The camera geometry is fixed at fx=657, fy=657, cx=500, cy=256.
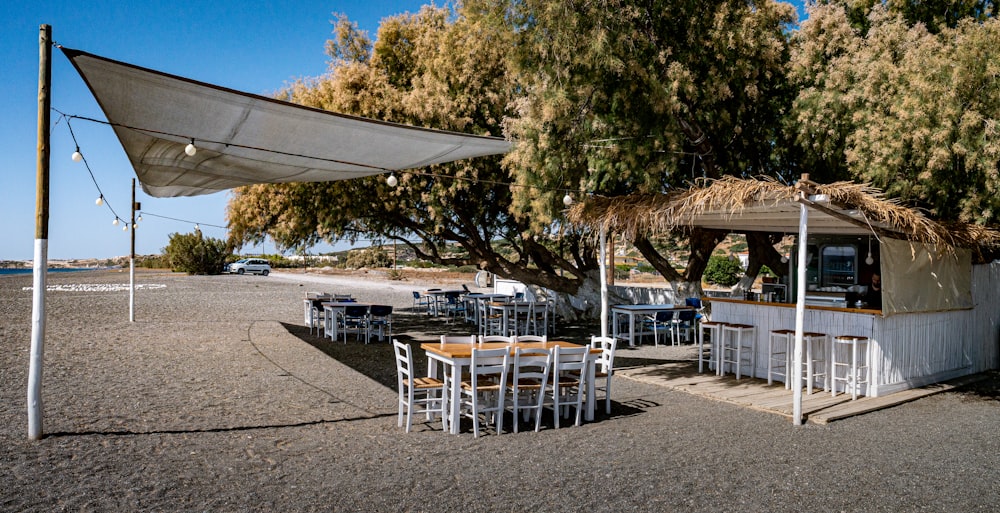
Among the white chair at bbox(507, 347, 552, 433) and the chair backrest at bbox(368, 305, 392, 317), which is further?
the chair backrest at bbox(368, 305, 392, 317)

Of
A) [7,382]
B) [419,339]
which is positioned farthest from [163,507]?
[419,339]

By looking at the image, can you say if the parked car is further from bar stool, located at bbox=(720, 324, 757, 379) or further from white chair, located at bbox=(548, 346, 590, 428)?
white chair, located at bbox=(548, 346, 590, 428)

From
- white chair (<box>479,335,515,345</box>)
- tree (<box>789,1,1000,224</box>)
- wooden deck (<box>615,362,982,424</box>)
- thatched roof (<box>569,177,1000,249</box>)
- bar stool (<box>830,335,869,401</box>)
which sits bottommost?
wooden deck (<box>615,362,982,424</box>)

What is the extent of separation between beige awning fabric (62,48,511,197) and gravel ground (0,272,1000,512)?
2.59m

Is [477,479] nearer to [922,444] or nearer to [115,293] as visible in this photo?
[922,444]

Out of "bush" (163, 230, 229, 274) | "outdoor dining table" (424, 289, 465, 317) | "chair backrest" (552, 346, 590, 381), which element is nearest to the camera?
"chair backrest" (552, 346, 590, 381)

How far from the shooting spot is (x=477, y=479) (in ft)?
14.4

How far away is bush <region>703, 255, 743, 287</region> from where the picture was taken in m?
30.5

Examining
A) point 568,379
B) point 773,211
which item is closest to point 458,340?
point 568,379

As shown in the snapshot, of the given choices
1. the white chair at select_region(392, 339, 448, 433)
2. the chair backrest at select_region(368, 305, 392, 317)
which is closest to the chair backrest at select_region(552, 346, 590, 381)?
the white chair at select_region(392, 339, 448, 433)

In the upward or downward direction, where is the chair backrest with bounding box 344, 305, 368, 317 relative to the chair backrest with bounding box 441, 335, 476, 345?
downward

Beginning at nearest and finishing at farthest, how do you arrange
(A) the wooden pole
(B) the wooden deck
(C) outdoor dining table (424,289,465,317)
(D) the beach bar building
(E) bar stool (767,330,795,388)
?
(A) the wooden pole < (D) the beach bar building < (B) the wooden deck < (E) bar stool (767,330,795,388) < (C) outdoor dining table (424,289,465,317)

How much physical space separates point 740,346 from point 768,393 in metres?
0.99

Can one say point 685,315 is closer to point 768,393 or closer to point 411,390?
point 768,393
